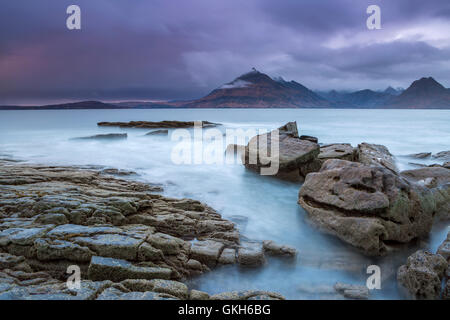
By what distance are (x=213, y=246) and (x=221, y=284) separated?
32.2 inches

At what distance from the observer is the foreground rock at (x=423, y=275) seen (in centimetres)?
399

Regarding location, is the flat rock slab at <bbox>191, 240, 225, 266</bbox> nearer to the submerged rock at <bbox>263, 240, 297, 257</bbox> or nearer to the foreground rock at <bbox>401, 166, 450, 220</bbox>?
the submerged rock at <bbox>263, 240, 297, 257</bbox>

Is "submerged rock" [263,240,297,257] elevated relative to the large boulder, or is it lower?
lower

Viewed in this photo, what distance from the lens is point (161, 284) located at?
12.0 feet

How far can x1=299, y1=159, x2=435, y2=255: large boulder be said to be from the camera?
5371 millimetres

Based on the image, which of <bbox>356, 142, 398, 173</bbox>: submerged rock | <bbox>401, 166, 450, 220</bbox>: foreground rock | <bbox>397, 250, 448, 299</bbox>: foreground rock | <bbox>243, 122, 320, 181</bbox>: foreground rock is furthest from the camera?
<bbox>356, 142, 398, 173</bbox>: submerged rock

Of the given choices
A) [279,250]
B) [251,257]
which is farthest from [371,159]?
[251,257]

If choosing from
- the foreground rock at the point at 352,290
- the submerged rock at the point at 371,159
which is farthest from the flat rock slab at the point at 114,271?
the submerged rock at the point at 371,159

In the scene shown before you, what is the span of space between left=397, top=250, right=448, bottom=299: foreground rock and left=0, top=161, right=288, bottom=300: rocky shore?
1.89 m

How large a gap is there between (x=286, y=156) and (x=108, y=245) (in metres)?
7.15

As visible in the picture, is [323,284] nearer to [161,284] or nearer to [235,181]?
[161,284]

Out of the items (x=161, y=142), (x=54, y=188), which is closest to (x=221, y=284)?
(x=54, y=188)

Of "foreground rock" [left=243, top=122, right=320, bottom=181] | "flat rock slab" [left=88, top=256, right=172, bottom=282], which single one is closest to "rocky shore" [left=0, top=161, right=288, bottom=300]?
"flat rock slab" [left=88, top=256, right=172, bottom=282]

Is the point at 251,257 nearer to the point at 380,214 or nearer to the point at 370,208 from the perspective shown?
the point at 370,208
